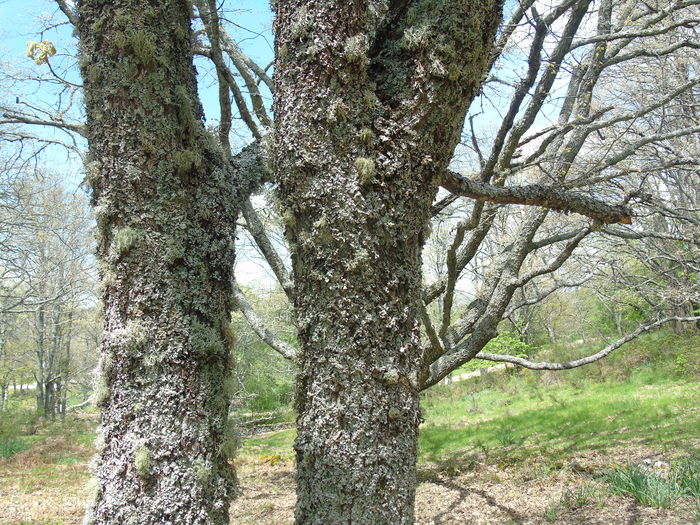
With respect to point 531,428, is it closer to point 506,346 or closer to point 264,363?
point 506,346

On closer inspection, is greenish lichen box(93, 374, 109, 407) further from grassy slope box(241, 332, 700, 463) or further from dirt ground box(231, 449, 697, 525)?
grassy slope box(241, 332, 700, 463)

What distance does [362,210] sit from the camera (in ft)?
5.10

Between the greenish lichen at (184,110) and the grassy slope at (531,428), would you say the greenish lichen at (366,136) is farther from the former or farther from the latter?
the grassy slope at (531,428)

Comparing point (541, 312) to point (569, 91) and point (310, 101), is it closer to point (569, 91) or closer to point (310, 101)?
point (569, 91)

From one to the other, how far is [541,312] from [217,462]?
18554mm

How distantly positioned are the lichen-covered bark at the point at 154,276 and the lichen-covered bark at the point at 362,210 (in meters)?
0.37

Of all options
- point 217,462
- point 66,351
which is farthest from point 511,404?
point 66,351

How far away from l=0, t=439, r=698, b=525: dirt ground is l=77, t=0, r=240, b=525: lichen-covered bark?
12.1 ft

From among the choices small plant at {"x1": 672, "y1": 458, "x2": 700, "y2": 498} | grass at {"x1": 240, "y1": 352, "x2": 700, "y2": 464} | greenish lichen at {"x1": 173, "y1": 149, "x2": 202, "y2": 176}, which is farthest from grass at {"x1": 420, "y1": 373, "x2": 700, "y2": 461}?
greenish lichen at {"x1": 173, "y1": 149, "x2": 202, "y2": 176}

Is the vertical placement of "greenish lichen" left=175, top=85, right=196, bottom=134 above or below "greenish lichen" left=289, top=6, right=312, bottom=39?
below

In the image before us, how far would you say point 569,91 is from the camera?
184 inches

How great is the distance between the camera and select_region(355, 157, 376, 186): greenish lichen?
155cm

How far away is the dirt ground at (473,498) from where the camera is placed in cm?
418

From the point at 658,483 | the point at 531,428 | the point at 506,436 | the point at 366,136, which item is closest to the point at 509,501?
the point at 658,483
